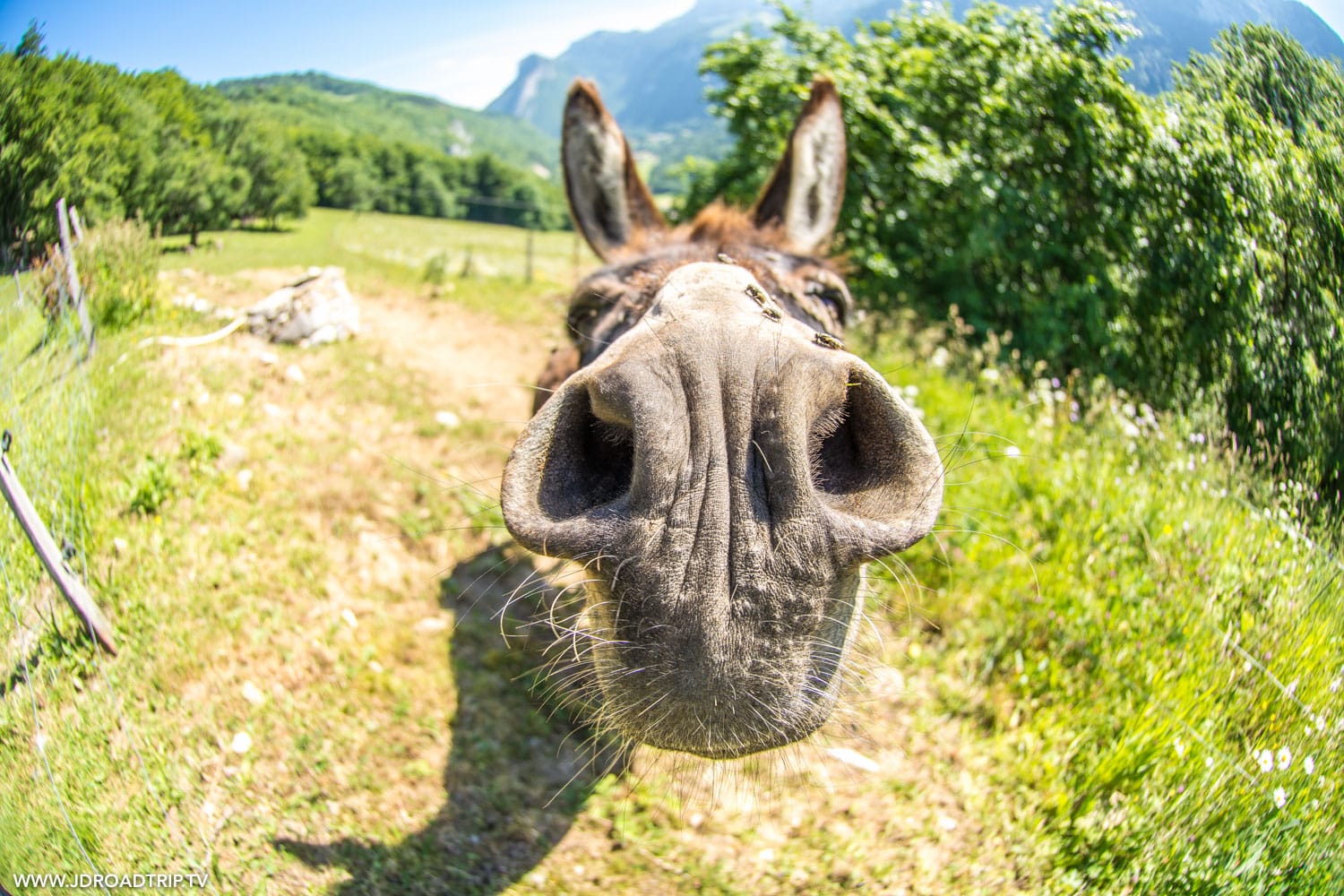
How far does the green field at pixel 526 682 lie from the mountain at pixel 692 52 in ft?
3.79

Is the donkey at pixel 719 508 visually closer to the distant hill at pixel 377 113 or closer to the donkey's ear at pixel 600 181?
the distant hill at pixel 377 113

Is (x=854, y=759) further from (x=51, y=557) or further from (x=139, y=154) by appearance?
(x=139, y=154)

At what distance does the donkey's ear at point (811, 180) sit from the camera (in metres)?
3.96

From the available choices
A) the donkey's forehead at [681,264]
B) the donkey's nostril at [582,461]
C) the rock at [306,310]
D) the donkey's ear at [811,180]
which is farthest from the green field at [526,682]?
the donkey's ear at [811,180]

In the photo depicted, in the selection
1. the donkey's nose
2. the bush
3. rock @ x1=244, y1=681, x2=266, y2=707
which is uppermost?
the donkey's nose

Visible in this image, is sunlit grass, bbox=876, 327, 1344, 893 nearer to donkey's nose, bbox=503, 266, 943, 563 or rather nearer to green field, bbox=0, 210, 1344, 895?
green field, bbox=0, 210, 1344, 895

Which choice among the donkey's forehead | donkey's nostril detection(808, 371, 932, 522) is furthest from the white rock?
the donkey's forehead

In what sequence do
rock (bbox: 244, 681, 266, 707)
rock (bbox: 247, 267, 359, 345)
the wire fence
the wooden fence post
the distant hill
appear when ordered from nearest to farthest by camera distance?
the wire fence, the wooden fence post, the distant hill, rock (bbox: 244, 681, 266, 707), rock (bbox: 247, 267, 359, 345)

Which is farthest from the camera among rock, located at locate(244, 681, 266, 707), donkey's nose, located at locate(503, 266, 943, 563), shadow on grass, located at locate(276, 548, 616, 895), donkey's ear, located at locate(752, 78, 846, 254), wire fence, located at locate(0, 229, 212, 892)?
donkey's ear, located at locate(752, 78, 846, 254)

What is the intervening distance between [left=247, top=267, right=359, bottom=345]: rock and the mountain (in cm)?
195

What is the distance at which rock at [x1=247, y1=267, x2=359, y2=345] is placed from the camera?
316 centimetres

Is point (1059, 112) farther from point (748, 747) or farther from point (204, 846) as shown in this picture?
point (204, 846)

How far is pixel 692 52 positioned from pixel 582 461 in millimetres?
7487

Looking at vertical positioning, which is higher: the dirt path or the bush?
the bush
